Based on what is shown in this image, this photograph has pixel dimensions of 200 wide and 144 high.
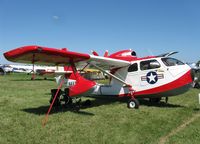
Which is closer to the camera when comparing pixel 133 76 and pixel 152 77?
pixel 152 77

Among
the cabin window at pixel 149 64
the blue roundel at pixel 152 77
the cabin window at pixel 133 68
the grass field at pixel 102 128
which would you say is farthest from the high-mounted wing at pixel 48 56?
the grass field at pixel 102 128

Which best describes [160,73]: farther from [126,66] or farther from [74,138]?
[74,138]

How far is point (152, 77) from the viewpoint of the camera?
10.1 metres

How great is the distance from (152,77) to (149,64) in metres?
0.57

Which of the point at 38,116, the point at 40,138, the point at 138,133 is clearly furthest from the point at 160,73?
the point at 40,138

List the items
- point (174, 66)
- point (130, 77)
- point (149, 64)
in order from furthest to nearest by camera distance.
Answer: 1. point (130, 77)
2. point (149, 64)
3. point (174, 66)

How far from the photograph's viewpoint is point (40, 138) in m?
5.59

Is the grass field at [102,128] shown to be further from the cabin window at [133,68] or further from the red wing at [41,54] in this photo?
the cabin window at [133,68]

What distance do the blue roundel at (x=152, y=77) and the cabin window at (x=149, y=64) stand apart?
0.82ft

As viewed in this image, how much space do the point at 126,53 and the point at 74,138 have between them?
6837mm

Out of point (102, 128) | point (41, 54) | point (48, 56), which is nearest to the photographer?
point (102, 128)

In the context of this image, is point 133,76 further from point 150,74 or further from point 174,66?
point 174,66

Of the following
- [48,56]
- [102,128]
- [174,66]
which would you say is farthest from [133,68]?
[102,128]

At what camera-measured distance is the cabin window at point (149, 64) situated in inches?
396
